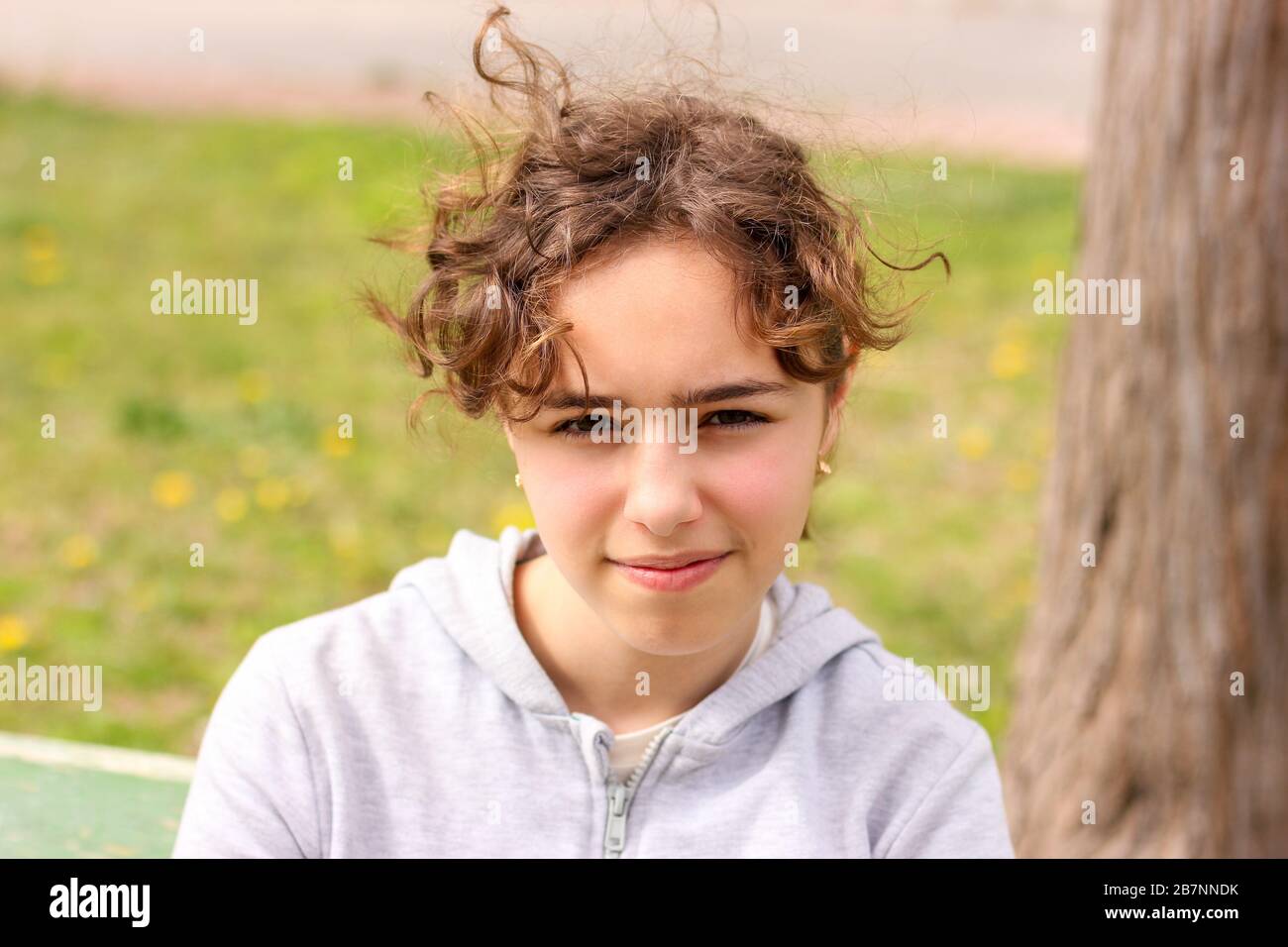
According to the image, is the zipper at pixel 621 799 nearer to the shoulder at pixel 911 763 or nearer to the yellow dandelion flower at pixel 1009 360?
the shoulder at pixel 911 763

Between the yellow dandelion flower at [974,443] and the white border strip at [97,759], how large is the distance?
2658 mm

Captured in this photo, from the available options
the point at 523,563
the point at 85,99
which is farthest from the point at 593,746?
the point at 85,99

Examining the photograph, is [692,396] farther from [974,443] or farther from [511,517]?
[974,443]

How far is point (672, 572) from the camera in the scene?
1.66 m

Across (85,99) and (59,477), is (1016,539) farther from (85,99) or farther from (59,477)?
(85,99)

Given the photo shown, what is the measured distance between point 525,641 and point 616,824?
0.25 m

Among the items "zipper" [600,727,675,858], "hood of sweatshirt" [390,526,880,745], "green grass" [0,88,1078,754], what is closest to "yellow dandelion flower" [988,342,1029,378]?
"green grass" [0,88,1078,754]

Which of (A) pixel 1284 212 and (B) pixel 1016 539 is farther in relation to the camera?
(B) pixel 1016 539

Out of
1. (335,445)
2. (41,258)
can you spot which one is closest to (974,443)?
(335,445)

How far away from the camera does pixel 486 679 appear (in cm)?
187

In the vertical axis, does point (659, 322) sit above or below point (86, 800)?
above

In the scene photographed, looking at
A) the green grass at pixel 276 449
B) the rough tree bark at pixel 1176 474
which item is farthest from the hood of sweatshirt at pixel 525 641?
the green grass at pixel 276 449

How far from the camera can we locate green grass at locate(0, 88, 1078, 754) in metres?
3.67

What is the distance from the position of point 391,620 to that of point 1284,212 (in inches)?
59.5
